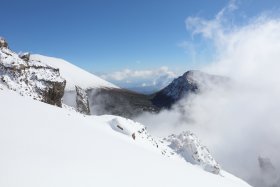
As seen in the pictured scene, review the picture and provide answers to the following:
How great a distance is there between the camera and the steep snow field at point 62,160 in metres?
11.2

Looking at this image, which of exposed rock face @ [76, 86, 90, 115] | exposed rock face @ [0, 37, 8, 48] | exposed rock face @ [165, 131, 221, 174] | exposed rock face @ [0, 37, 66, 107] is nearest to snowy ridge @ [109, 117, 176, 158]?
exposed rock face @ [0, 37, 66, 107]

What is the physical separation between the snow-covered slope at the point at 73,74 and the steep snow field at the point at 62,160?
9351 centimetres

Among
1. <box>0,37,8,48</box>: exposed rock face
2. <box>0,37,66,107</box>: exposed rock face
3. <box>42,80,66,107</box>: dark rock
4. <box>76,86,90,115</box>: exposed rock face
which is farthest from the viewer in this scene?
<box>76,86,90,115</box>: exposed rock face

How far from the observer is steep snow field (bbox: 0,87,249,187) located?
1124 cm

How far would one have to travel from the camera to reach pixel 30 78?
39312mm

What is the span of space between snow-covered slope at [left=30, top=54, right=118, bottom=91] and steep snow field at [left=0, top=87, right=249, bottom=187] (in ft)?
307

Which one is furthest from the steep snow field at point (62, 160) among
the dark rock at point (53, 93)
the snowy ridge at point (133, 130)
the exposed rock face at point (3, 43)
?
the exposed rock face at point (3, 43)

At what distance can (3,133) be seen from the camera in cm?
1423

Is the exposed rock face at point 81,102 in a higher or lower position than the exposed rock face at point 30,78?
higher

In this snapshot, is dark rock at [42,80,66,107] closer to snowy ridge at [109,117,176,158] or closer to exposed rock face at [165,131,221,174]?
snowy ridge at [109,117,176,158]

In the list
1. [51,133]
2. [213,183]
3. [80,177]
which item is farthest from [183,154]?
[80,177]

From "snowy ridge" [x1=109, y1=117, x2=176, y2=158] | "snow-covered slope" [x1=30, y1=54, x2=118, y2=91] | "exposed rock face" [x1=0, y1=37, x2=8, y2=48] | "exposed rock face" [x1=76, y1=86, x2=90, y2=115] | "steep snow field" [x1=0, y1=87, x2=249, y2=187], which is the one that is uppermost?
"snow-covered slope" [x1=30, y1=54, x2=118, y2=91]

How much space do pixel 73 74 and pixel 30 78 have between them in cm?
10460

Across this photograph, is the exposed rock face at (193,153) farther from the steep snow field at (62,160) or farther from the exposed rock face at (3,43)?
the steep snow field at (62,160)
